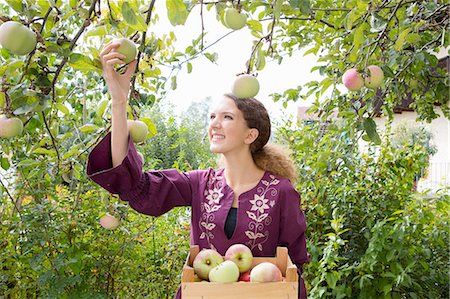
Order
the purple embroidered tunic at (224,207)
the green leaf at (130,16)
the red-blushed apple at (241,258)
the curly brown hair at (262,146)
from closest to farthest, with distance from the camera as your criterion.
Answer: the green leaf at (130,16), the red-blushed apple at (241,258), the purple embroidered tunic at (224,207), the curly brown hair at (262,146)

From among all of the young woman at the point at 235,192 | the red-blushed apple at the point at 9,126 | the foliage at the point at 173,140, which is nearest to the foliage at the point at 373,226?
the young woman at the point at 235,192

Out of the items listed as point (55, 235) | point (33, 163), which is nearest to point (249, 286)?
point (33, 163)

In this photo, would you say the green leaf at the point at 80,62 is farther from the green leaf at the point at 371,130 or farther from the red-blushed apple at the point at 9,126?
the green leaf at the point at 371,130

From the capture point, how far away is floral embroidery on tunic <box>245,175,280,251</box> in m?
1.38

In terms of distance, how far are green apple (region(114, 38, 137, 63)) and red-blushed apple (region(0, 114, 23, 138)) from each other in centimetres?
21

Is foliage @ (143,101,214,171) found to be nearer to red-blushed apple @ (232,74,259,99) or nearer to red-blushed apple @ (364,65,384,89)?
red-blushed apple @ (364,65,384,89)

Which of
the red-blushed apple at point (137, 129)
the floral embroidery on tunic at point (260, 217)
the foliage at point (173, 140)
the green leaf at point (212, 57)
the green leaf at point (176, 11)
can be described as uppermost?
the foliage at point (173, 140)

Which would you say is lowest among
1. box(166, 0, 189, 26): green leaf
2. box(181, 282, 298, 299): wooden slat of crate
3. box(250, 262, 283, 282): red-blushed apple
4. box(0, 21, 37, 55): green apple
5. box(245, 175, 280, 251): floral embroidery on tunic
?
box(181, 282, 298, 299): wooden slat of crate

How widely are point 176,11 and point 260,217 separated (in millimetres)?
693

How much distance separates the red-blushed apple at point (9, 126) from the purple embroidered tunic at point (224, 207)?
1.31 ft

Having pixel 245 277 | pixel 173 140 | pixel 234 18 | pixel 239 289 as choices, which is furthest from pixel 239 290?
pixel 173 140

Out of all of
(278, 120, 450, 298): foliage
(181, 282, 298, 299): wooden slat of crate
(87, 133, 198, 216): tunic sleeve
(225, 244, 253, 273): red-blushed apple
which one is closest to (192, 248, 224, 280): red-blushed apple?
(225, 244, 253, 273): red-blushed apple

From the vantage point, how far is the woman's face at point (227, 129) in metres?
1.44

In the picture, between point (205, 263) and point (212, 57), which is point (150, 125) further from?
point (205, 263)
